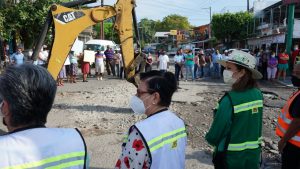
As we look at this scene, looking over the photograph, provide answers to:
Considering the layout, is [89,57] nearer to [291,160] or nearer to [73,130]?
[291,160]

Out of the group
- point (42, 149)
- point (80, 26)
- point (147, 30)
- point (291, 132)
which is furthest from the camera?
point (147, 30)

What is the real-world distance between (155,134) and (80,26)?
7121 millimetres

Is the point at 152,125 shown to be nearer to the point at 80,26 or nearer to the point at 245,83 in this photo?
the point at 245,83

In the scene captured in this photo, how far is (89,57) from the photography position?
18422 millimetres

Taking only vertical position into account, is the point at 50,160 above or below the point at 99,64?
above

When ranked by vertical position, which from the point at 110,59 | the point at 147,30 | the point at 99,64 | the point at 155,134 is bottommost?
the point at 99,64

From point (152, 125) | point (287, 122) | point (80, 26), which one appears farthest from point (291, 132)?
point (80, 26)

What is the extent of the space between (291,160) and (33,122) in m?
2.86

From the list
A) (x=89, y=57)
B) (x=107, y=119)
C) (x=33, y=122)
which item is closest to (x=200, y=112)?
(x=107, y=119)

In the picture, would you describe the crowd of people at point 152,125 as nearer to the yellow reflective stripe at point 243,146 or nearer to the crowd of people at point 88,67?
the yellow reflective stripe at point 243,146

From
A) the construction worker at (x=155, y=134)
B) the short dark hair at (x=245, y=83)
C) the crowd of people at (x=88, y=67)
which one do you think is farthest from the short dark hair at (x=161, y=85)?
the crowd of people at (x=88, y=67)

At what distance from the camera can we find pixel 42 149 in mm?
1665

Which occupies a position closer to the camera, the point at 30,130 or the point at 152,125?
the point at 30,130

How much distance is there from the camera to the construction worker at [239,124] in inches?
119
